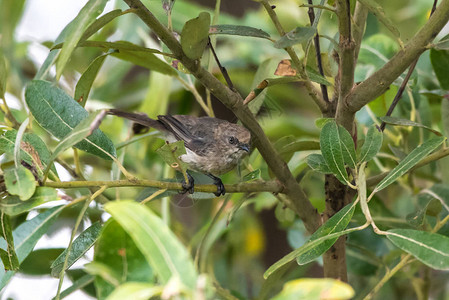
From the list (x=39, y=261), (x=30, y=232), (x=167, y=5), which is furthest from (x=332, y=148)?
(x=39, y=261)

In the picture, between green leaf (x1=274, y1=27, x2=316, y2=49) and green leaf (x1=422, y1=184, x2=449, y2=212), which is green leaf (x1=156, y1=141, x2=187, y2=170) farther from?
green leaf (x1=422, y1=184, x2=449, y2=212)

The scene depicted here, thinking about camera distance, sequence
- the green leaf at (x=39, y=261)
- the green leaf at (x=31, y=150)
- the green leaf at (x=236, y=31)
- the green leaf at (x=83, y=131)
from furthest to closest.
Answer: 1. the green leaf at (x=39, y=261)
2. the green leaf at (x=236, y=31)
3. the green leaf at (x=31, y=150)
4. the green leaf at (x=83, y=131)

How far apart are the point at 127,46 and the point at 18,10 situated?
25 centimetres

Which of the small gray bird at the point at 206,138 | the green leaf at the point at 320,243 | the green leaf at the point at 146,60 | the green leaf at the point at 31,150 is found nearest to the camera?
the green leaf at the point at 320,243

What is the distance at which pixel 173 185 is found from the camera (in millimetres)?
1150

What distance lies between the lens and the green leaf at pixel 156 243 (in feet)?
2.19

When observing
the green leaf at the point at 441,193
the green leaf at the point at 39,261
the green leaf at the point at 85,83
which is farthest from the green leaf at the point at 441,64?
the green leaf at the point at 39,261

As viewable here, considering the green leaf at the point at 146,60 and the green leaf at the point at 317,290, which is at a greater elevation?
the green leaf at the point at 146,60

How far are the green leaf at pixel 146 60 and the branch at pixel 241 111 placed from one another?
15.3 inches

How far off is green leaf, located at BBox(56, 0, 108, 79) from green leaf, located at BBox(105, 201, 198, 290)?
1.09 feet

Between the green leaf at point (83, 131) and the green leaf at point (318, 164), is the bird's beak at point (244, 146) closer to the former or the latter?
the green leaf at point (318, 164)

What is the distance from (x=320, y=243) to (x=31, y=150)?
57 centimetres

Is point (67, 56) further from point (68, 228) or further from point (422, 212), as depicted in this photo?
point (68, 228)

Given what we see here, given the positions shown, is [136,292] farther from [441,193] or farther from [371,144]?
[441,193]
